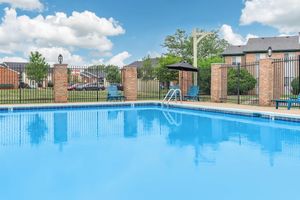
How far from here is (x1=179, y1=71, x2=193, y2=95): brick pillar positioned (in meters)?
19.1

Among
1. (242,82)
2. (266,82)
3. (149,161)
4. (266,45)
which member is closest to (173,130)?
(149,161)

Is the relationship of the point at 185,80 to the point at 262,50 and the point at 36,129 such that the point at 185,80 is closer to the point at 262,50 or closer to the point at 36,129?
the point at 36,129

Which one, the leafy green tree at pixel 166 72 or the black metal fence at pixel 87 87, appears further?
the leafy green tree at pixel 166 72

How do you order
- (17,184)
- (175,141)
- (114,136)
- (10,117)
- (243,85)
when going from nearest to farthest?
(17,184), (175,141), (114,136), (10,117), (243,85)

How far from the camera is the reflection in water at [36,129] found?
7.95 meters

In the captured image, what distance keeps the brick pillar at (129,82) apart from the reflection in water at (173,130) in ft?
17.1

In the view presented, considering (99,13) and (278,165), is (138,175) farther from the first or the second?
(99,13)

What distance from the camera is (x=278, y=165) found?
546cm

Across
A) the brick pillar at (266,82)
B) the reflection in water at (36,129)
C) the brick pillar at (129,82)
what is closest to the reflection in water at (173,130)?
the reflection in water at (36,129)

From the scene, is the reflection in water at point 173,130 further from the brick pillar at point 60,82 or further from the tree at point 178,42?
the tree at point 178,42

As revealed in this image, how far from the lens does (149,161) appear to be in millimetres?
5730

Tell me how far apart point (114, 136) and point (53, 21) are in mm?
18763

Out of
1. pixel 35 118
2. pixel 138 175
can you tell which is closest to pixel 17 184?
pixel 138 175

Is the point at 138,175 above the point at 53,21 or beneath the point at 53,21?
beneath
